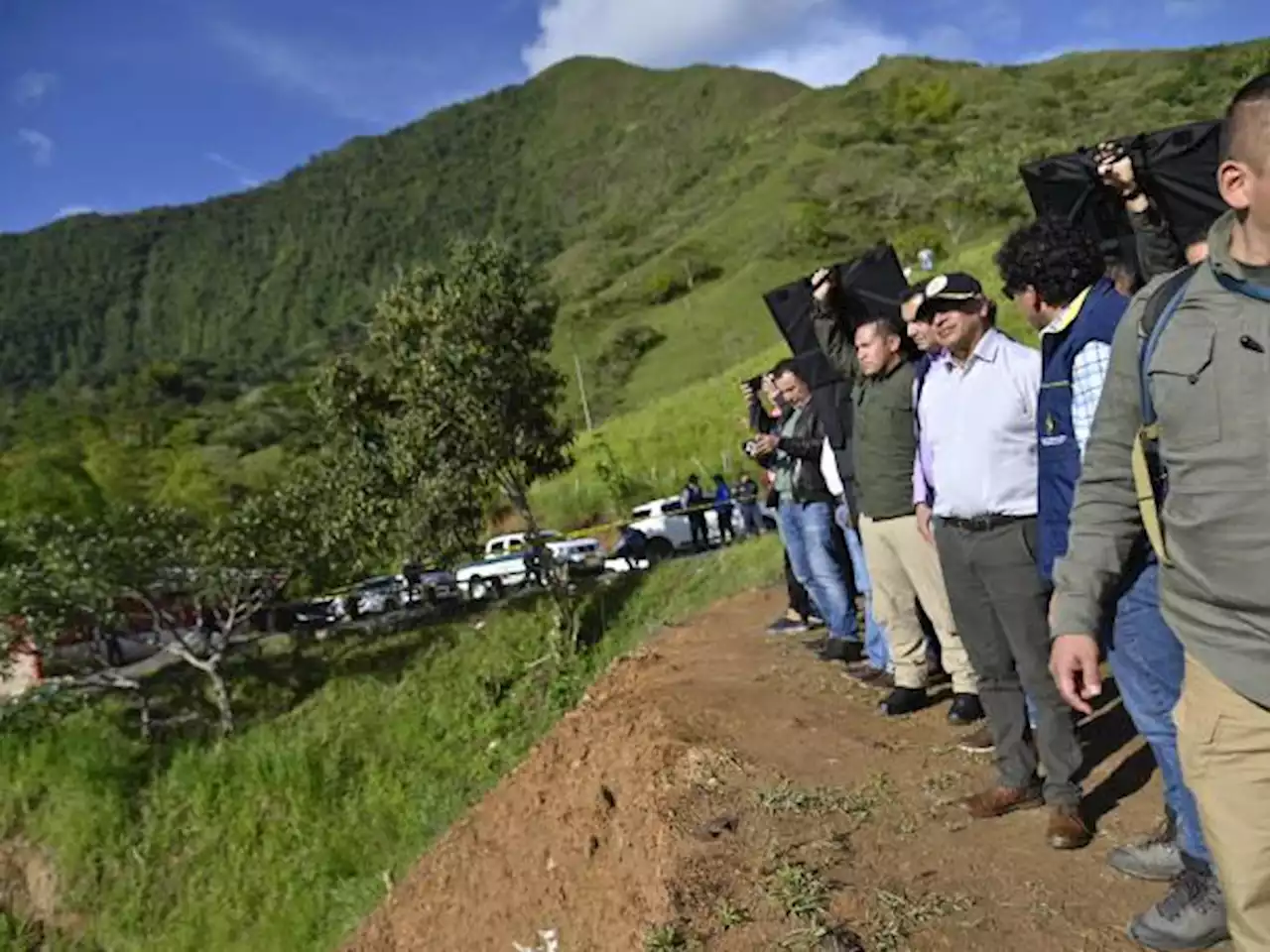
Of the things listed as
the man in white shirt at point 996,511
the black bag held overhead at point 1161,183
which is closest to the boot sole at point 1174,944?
the man in white shirt at point 996,511

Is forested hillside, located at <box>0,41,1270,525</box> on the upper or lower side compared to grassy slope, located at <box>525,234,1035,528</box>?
upper

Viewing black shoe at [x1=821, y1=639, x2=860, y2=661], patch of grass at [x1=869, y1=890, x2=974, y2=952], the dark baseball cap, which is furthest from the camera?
black shoe at [x1=821, y1=639, x2=860, y2=661]

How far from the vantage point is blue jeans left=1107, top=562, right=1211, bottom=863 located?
2.88m

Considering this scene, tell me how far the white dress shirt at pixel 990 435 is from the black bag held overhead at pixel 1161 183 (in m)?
0.50

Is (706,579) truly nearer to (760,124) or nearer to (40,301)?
(760,124)

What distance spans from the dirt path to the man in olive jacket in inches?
14.9

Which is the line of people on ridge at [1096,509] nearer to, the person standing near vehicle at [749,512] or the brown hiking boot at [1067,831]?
the brown hiking boot at [1067,831]

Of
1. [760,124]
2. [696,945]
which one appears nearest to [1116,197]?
[696,945]

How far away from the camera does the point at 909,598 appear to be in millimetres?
5520

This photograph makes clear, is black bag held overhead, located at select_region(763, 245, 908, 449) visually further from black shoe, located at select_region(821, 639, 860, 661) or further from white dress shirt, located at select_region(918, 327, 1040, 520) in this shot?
black shoe, located at select_region(821, 639, 860, 661)

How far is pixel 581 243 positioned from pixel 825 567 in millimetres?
110705

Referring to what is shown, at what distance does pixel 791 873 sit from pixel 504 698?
41.9 feet

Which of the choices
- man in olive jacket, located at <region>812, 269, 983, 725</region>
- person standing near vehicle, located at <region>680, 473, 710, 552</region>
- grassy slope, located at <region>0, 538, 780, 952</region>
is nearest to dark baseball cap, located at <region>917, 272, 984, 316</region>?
man in olive jacket, located at <region>812, 269, 983, 725</region>

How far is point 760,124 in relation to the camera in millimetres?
128500
